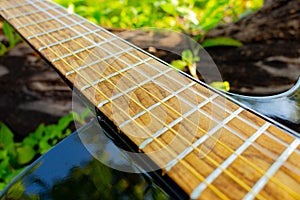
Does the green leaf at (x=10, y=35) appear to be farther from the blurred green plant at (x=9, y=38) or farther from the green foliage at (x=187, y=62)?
the green foliage at (x=187, y=62)

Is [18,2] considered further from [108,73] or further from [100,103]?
[100,103]

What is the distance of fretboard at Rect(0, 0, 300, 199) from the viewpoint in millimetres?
427

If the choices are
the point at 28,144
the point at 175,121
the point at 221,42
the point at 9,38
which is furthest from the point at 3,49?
the point at 175,121

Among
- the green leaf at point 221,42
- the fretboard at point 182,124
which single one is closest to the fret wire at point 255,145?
the fretboard at point 182,124

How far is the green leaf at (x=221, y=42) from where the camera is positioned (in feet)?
4.31

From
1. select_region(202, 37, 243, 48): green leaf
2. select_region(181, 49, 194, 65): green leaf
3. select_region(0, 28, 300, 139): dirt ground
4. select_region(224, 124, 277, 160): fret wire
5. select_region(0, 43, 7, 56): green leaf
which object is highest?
select_region(224, 124, 277, 160): fret wire

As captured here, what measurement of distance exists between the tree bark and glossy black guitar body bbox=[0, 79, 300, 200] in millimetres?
575

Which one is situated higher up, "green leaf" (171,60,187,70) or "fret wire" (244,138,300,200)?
"fret wire" (244,138,300,200)

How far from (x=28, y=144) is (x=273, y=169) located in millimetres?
1322

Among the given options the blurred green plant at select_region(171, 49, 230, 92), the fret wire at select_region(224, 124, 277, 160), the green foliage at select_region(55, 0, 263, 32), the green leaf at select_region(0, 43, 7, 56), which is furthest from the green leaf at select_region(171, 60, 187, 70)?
the green leaf at select_region(0, 43, 7, 56)

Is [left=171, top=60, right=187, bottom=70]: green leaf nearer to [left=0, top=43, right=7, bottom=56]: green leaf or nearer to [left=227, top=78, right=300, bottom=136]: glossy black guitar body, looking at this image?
[left=227, top=78, right=300, bottom=136]: glossy black guitar body

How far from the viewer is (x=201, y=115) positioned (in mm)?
550

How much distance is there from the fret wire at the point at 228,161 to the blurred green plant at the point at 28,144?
3.21 feet

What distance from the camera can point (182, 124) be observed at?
20.9 inches
